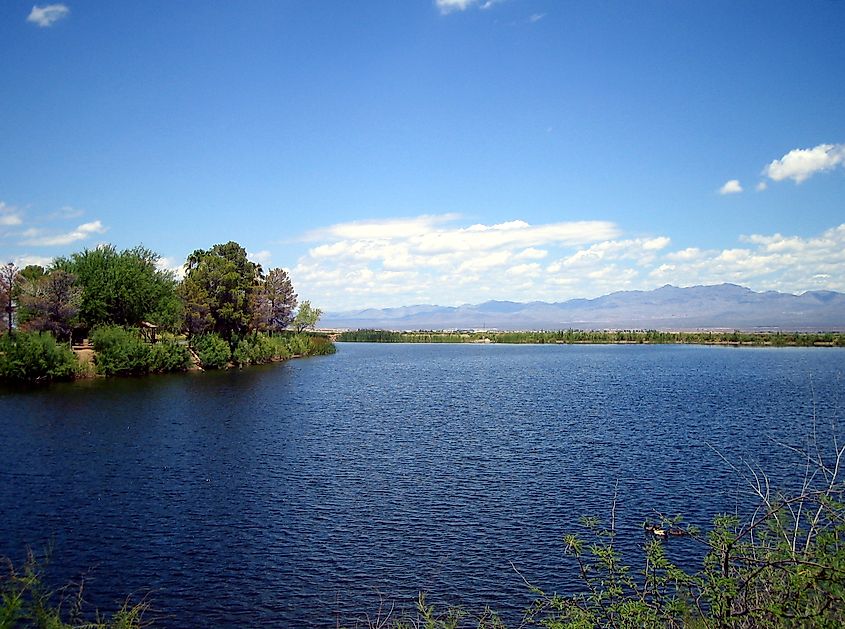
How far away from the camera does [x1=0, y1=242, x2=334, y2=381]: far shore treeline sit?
5580 cm

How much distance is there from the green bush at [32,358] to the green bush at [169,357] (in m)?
9.33

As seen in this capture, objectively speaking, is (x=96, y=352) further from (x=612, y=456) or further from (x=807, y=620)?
(x=807, y=620)

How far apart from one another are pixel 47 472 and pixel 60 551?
29.4 ft

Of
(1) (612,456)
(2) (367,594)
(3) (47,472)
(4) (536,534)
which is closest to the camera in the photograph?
(2) (367,594)

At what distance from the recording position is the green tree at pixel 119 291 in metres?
64.3

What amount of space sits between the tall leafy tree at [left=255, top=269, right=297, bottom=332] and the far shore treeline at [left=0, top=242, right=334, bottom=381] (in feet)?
16.2

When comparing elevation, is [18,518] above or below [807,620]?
below

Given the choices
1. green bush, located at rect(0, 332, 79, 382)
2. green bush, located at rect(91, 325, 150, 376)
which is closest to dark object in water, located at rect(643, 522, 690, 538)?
green bush, located at rect(0, 332, 79, 382)

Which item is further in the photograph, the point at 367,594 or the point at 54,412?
the point at 54,412

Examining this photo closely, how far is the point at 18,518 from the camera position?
19.6 meters

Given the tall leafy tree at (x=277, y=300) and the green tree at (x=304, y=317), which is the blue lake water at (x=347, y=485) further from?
the green tree at (x=304, y=317)

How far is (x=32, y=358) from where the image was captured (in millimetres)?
52656

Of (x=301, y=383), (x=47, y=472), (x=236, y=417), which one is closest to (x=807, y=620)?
(x=47, y=472)

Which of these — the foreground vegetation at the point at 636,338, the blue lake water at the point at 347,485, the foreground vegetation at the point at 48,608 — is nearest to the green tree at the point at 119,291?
the blue lake water at the point at 347,485
